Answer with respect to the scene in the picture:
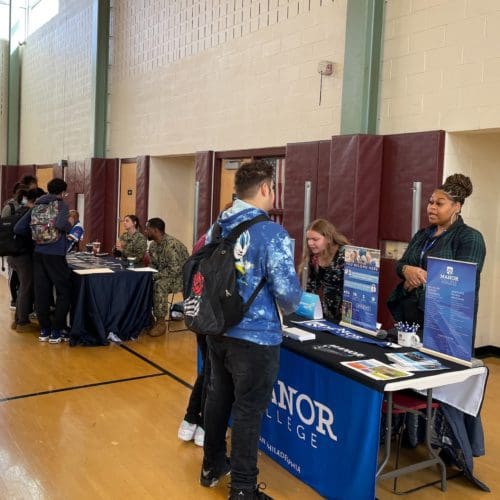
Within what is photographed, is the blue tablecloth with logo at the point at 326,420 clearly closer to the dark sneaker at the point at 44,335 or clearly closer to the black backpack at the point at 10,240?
the dark sneaker at the point at 44,335

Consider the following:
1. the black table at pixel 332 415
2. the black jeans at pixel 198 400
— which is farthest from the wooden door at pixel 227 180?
the black table at pixel 332 415

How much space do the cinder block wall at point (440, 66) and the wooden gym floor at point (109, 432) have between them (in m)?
2.12

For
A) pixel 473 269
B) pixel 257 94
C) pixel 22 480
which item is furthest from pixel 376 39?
pixel 22 480

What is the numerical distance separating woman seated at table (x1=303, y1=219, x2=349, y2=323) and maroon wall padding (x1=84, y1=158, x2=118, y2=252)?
684 centimetres

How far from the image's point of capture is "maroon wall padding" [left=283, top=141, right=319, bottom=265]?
5.50 meters

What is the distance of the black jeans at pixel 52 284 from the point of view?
15.7 ft

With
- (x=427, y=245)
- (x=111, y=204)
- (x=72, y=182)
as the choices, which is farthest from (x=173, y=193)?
(x=427, y=245)

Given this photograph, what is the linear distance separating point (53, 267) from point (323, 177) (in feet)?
8.52

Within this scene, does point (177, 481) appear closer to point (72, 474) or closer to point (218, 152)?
point (72, 474)

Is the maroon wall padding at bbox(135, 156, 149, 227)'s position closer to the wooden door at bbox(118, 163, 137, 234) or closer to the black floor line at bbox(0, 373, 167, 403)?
the wooden door at bbox(118, 163, 137, 234)

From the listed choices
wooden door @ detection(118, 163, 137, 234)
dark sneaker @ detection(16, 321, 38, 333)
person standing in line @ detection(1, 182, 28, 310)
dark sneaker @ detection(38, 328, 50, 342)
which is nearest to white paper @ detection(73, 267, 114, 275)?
dark sneaker @ detection(38, 328, 50, 342)

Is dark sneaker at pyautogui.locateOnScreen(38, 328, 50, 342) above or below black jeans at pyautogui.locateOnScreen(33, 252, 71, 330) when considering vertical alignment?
below

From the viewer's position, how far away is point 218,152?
703cm

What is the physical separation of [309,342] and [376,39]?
3.34 m
